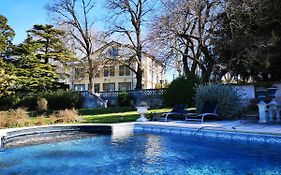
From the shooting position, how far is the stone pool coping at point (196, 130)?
905 centimetres

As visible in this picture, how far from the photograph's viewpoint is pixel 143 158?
24.1ft

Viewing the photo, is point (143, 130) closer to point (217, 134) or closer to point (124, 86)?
point (217, 134)

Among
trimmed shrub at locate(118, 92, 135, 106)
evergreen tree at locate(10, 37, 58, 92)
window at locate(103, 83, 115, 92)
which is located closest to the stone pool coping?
trimmed shrub at locate(118, 92, 135, 106)

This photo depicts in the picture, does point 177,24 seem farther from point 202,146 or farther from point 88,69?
point 88,69

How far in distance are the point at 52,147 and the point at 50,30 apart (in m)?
28.2

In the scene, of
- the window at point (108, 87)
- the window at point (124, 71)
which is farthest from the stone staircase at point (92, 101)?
A: the window at point (108, 87)

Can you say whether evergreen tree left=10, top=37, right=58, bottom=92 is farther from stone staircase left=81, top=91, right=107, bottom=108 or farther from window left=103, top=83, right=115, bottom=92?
window left=103, top=83, right=115, bottom=92

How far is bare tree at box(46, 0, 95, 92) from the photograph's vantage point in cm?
3478

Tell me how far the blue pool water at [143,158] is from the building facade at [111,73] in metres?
22.4

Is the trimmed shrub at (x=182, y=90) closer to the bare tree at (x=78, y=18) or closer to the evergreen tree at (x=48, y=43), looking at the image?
the bare tree at (x=78, y=18)

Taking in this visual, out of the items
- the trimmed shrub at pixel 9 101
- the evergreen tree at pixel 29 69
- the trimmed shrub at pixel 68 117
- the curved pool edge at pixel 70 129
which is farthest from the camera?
the evergreen tree at pixel 29 69

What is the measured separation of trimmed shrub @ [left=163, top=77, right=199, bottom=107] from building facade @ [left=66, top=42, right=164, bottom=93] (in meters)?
9.50

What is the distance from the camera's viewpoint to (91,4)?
35969 mm

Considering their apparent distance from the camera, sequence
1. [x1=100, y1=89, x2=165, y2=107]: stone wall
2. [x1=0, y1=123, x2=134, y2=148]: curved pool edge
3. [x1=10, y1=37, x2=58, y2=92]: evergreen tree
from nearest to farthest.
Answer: [x1=0, y1=123, x2=134, y2=148]: curved pool edge
[x1=100, y1=89, x2=165, y2=107]: stone wall
[x1=10, y1=37, x2=58, y2=92]: evergreen tree
